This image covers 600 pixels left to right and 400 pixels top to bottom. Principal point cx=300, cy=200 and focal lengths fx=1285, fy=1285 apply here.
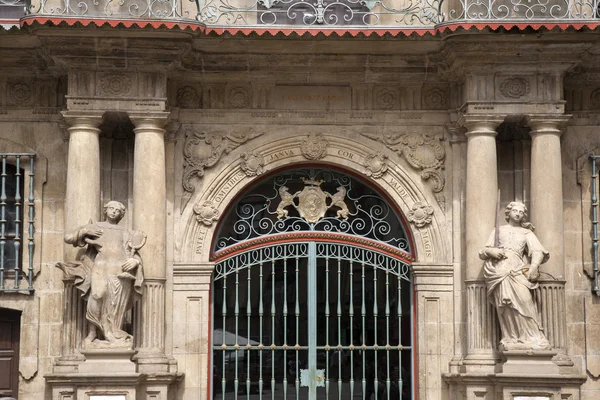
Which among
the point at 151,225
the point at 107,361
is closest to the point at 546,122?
the point at 151,225

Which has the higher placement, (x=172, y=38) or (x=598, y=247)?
(x=172, y=38)

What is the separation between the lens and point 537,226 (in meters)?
14.4

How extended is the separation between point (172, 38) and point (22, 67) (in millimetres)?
2003

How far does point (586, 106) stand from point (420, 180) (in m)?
2.20

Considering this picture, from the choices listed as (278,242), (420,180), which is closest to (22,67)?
(278,242)

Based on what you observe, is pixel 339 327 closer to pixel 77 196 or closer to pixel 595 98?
pixel 77 196

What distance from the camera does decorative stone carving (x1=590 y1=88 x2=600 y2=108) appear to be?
15.5 metres

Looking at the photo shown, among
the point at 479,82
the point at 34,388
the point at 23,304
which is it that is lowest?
the point at 34,388

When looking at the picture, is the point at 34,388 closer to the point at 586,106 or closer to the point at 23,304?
the point at 23,304

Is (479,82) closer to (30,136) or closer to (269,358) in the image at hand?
(269,358)

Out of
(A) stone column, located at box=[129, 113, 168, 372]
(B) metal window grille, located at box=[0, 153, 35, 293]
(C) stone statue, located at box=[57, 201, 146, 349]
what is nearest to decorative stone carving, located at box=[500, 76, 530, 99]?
(A) stone column, located at box=[129, 113, 168, 372]

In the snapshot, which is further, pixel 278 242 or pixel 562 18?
pixel 278 242

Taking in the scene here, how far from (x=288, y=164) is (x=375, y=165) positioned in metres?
1.03

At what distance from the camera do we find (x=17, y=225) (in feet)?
49.1
